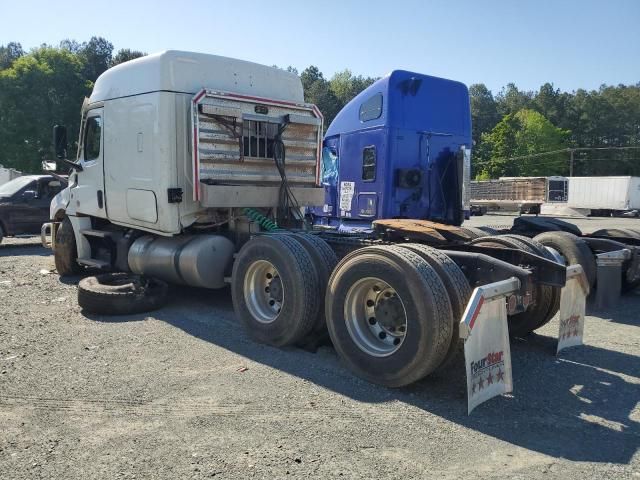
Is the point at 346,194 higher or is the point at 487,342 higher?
the point at 346,194

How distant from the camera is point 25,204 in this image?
14328mm

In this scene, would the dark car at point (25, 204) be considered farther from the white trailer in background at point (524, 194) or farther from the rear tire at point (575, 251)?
the white trailer in background at point (524, 194)

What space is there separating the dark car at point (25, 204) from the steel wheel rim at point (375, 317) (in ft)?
39.0

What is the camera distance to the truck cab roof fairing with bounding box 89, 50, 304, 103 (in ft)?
23.8

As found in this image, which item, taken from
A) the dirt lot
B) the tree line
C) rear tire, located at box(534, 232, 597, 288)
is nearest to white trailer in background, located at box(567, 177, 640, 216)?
the tree line

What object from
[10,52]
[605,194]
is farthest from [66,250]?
[10,52]

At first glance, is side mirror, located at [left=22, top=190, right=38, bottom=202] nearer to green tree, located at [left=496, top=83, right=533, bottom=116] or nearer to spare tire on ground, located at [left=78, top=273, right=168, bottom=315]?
spare tire on ground, located at [left=78, top=273, right=168, bottom=315]

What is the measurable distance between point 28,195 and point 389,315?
1277 cm

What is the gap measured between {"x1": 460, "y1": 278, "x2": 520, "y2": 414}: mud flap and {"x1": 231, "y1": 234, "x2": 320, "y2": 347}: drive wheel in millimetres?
1805

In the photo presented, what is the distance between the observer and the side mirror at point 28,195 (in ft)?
47.2

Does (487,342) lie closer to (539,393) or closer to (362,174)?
(539,393)

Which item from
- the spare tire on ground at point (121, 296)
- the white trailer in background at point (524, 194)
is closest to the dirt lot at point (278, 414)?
the spare tire on ground at point (121, 296)

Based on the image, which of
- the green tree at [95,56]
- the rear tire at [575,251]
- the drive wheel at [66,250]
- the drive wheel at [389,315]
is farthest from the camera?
the green tree at [95,56]

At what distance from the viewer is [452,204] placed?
9656 millimetres
